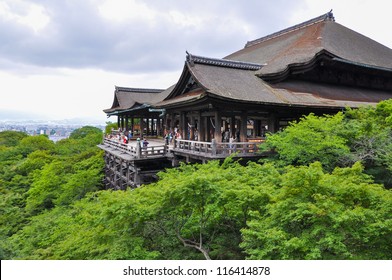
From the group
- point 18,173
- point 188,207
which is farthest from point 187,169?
point 18,173

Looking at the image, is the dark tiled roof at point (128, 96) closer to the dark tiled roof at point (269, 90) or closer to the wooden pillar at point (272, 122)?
the dark tiled roof at point (269, 90)

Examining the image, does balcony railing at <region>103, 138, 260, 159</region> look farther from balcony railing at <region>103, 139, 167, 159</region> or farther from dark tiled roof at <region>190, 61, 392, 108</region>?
dark tiled roof at <region>190, 61, 392, 108</region>

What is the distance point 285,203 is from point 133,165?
13315 mm

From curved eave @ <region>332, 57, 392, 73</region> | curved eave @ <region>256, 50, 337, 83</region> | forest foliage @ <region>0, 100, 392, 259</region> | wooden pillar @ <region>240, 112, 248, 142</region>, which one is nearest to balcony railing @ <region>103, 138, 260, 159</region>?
wooden pillar @ <region>240, 112, 248, 142</region>

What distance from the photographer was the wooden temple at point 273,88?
13.8 m

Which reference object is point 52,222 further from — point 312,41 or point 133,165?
point 312,41

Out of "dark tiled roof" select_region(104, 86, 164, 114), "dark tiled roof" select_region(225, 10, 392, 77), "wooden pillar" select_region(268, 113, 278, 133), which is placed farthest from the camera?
"dark tiled roof" select_region(104, 86, 164, 114)

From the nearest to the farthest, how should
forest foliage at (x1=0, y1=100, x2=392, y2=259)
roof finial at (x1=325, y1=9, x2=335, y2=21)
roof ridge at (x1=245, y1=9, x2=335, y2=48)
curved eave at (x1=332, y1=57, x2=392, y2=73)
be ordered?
forest foliage at (x1=0, y1=100, x2=392, y2=259) < curved eave at (x1=332, y1=57, x2=392, y2=73) < roof finial at (x1=325, y1=9, x2=335, y2=21) < roof ridge at (x1=245, y1=9, x2=335, y2=48)

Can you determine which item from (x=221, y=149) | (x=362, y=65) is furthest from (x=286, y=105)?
(x=362, y=65)

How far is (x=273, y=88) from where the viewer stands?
52.8ft

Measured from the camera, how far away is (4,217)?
64.3 feet

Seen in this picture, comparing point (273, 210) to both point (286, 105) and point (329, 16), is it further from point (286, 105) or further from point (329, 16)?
point (329, 16)

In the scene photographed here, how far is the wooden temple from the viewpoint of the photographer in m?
13.8

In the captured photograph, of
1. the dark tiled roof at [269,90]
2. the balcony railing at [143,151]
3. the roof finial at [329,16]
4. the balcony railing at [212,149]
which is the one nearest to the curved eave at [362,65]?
the dark tiled roof at [269,90]
